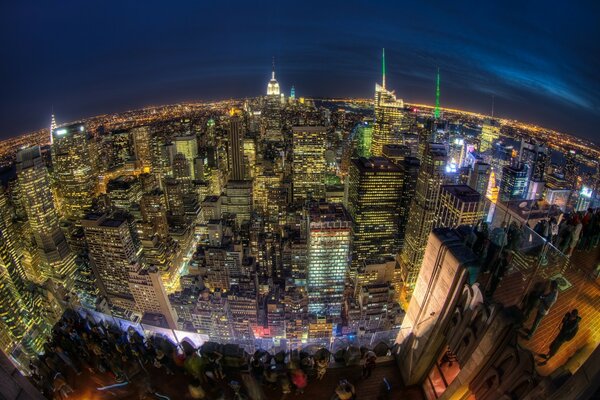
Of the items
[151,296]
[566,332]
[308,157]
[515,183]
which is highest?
[566,332]

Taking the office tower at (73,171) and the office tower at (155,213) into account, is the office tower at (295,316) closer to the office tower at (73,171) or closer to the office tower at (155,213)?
the office tower at (155,213)

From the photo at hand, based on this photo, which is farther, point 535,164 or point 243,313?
point 535,164

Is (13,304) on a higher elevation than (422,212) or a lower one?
higher

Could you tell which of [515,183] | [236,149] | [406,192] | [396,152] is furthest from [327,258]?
[236,149]

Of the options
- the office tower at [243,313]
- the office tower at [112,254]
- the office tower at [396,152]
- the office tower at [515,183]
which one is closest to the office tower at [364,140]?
the office tower at [396,152]

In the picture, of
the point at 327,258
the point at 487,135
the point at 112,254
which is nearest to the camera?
the point at 327,258

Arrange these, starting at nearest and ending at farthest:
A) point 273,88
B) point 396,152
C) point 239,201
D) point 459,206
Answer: point 459,206 < point 239,201 < point 396,152 < point 273,88

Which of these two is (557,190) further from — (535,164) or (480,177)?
(535,164)

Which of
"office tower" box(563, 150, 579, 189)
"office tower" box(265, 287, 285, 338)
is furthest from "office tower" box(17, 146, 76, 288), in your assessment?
"office tower" box(563, 150, 579, 189)
